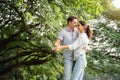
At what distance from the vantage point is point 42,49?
1544 centimetres

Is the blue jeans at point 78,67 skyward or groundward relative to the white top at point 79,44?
groundward

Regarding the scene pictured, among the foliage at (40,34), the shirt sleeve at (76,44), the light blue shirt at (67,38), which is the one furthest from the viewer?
the foliage at (40,34)

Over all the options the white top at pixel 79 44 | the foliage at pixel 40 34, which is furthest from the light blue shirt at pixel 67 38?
the foliage at pixel 40 34

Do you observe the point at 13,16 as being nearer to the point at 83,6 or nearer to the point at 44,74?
the point at 83,6

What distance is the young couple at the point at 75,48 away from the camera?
6.51 metres

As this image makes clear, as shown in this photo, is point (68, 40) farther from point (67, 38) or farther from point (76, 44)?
point (76, 44)

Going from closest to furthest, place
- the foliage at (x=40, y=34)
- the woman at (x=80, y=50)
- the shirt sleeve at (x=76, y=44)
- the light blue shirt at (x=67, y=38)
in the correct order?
the shirt sleeve at (x=76, y=44) → the woman at (x=80, y=50) → the light blue shirt at (x=67, y=38) → the foliage at (x=40, y=34)

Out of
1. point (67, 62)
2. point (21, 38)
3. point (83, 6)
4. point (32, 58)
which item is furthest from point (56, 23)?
point (32, 58)

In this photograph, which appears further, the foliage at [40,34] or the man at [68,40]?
the foliage at [40,34]

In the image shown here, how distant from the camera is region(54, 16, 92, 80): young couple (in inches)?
256

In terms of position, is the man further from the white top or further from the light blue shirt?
the white top

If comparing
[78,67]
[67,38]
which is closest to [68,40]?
[67,38]

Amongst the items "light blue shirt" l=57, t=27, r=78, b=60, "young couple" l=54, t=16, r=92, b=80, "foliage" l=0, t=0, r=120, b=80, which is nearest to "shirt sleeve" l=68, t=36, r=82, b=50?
"young couple" l=54, t=16, r=92, b=80

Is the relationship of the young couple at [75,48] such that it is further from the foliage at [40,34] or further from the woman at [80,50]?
the foliage at [40,34]
